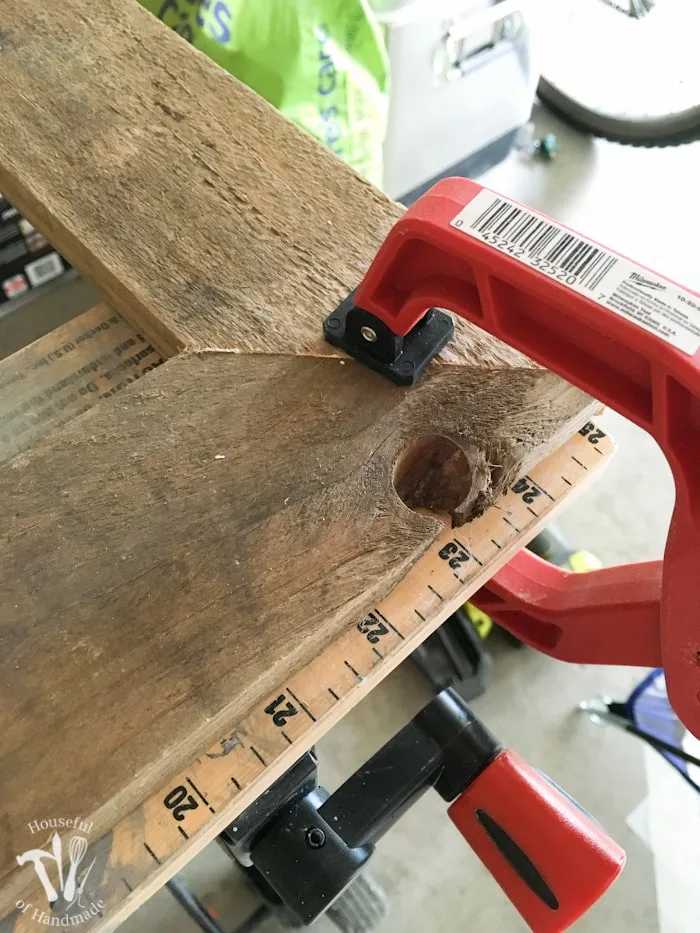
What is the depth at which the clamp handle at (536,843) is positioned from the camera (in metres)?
0.59

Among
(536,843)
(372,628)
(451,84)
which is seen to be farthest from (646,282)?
(451,84)

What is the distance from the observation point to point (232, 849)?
0.68m

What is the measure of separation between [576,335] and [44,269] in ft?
4.85

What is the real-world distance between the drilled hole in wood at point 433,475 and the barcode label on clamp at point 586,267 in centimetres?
14

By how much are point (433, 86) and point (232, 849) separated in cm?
135

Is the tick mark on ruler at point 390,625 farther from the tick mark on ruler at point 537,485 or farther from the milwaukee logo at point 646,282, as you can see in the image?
the milwaukee logo at point 646,282

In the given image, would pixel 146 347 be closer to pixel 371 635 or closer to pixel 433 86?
pixel 371 635

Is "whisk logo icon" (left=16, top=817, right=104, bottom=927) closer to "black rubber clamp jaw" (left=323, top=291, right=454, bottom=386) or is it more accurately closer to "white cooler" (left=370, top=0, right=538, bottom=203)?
"black rubber clamp jaw" (left=323, top=291, right=454, bottom=386)

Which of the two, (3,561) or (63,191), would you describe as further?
(63,191)

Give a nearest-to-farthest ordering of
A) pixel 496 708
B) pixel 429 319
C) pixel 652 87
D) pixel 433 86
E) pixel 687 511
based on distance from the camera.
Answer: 1. pixel 687 511
2. pixel 429 319
3. pixel 496 708
4. pixel 433 86
5. pixel 652 87

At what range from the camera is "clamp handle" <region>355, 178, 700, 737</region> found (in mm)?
444

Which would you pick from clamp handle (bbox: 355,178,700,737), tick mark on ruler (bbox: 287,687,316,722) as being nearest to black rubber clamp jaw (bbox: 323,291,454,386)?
clamp handle (bbox: 355,178,700,737)

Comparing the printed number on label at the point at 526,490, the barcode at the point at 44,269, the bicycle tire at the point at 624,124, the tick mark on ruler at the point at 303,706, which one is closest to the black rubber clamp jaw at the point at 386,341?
the printed number on label at the point at 526,490

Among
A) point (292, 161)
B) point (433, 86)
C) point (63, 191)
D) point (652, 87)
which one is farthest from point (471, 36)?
point (63, 191)
